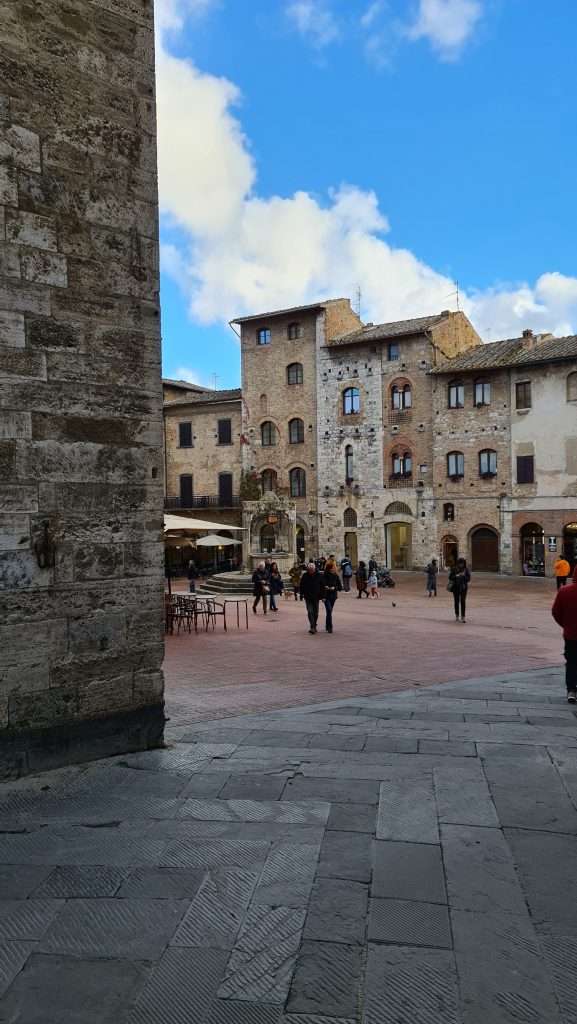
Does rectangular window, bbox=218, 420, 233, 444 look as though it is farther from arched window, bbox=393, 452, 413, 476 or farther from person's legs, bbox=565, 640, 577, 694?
person's legs, bbox=565, 640, 577, 694

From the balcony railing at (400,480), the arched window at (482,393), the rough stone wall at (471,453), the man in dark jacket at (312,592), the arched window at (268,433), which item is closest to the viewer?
the man in dark jacket at (312,592)

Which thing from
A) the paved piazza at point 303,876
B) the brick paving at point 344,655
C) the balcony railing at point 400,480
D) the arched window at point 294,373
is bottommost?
the brick paving at point 344,655

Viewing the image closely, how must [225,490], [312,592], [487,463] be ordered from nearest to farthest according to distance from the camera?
[312,592] < [487,463] < [225,490]

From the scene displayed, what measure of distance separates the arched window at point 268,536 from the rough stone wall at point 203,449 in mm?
13660

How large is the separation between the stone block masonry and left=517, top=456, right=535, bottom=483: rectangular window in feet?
96.6

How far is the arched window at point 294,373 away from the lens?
3903 cm

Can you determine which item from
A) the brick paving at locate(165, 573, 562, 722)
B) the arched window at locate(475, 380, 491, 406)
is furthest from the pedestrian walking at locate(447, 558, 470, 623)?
the arched window at locate(475, 380, 491, 406)

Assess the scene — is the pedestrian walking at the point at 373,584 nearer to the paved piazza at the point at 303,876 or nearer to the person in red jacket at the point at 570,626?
the person in red jacket at the point at 570,626

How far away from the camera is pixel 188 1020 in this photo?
2.69m

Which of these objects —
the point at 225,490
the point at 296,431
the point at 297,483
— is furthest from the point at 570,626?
the point at 225,490

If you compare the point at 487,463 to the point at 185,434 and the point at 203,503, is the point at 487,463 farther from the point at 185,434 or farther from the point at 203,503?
the point at 185,434

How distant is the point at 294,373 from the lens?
3925 centimetres

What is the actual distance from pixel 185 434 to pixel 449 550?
681 inches

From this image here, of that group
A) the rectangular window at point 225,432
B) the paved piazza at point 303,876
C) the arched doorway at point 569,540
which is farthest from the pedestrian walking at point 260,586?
the rectangular window at point 225,432
